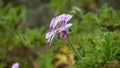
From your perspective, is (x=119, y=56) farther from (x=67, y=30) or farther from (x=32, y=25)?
(x=32, y=25)

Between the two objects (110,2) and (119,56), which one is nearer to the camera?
(119,56)

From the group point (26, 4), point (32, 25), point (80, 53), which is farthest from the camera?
point (26, 4)

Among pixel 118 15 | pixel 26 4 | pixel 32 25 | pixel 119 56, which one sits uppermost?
pixel 26 4

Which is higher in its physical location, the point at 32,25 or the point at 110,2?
the point at 32,25

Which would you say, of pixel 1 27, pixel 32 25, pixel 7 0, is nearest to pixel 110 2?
pixel 1 27

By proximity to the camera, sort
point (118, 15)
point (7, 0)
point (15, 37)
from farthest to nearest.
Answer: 1. point (7, 0)
2. point (15, 37)
3. point (118, 15)

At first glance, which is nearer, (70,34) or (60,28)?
(60,28)
